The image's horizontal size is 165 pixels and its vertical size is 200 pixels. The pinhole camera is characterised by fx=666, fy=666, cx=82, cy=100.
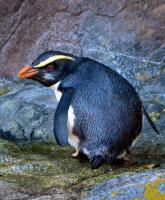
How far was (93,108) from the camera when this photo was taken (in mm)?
3457

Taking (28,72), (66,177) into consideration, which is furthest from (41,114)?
(66,177)

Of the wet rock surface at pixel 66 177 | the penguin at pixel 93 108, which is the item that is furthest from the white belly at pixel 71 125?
the wet rock surface at pixel 66 177

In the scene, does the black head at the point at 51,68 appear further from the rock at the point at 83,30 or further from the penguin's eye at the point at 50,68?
the rock at the point at 83,30

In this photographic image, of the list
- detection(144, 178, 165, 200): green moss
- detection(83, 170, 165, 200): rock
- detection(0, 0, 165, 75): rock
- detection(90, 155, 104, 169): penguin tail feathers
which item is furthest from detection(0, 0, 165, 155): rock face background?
detection(144, 178, 165, 200): green moss

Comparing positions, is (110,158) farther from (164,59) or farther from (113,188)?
(164,59)

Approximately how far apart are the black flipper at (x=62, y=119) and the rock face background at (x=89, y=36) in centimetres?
105

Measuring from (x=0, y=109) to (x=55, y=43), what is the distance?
31.2 inches

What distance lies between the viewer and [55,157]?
3715mm

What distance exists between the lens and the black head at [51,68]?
3.58m

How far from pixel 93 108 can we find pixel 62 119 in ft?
0.63

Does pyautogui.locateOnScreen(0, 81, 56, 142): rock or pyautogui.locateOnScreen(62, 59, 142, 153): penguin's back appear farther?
pyautogui.locateOnScreen(0, 81, 56, 142): rock

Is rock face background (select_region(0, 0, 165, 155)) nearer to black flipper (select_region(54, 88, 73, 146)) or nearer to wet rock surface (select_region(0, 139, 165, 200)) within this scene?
wet rock surface (select_region(0, 139, 165, 200))

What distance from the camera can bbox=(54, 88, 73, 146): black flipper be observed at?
10.8ft

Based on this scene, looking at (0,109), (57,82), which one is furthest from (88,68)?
(0,109)
